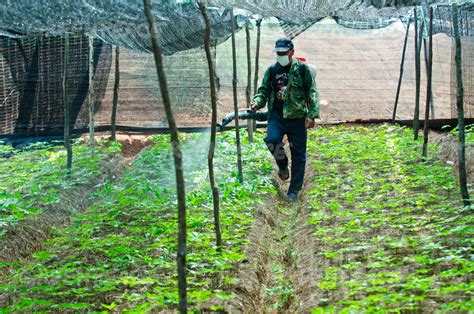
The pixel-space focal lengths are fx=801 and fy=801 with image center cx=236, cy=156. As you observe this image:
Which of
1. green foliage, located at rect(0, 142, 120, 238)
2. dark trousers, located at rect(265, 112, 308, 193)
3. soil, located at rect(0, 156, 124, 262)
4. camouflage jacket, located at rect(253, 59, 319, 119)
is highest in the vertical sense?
camouflage jacket, located at rect(253, 59, 319, 119)

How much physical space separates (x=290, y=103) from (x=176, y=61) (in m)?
5.89

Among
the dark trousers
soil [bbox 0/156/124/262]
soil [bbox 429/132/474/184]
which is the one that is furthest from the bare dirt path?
soil [bbox 0/156/124/262]

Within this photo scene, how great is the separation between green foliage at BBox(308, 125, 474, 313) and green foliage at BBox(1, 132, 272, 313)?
81 centimetres

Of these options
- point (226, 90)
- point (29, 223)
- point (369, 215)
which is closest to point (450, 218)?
point (369, 215)

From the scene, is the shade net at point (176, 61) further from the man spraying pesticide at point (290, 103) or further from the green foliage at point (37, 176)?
the green foliage at point (37, 176)

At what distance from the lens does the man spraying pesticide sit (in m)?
9.74

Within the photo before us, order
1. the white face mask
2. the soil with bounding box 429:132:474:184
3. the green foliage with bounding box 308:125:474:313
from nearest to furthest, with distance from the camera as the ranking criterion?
the green foliage with bounding box 308:125:474:313 < the white face mask < the soil with bounding box 429:132:474:184

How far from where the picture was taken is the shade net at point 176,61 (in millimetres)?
10945

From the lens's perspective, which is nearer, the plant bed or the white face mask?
the plant bed

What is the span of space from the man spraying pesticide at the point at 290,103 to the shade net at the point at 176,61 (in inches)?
47.4

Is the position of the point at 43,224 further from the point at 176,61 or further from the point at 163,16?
the point at 176,61

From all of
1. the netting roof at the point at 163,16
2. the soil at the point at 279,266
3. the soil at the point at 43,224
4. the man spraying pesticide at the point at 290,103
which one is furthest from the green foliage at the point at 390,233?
the soil at the point at 43,224

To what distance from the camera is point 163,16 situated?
12.0 m

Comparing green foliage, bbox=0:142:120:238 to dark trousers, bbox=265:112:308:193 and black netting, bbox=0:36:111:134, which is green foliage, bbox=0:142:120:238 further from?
dark trousers, bbox=265:112:308:193
